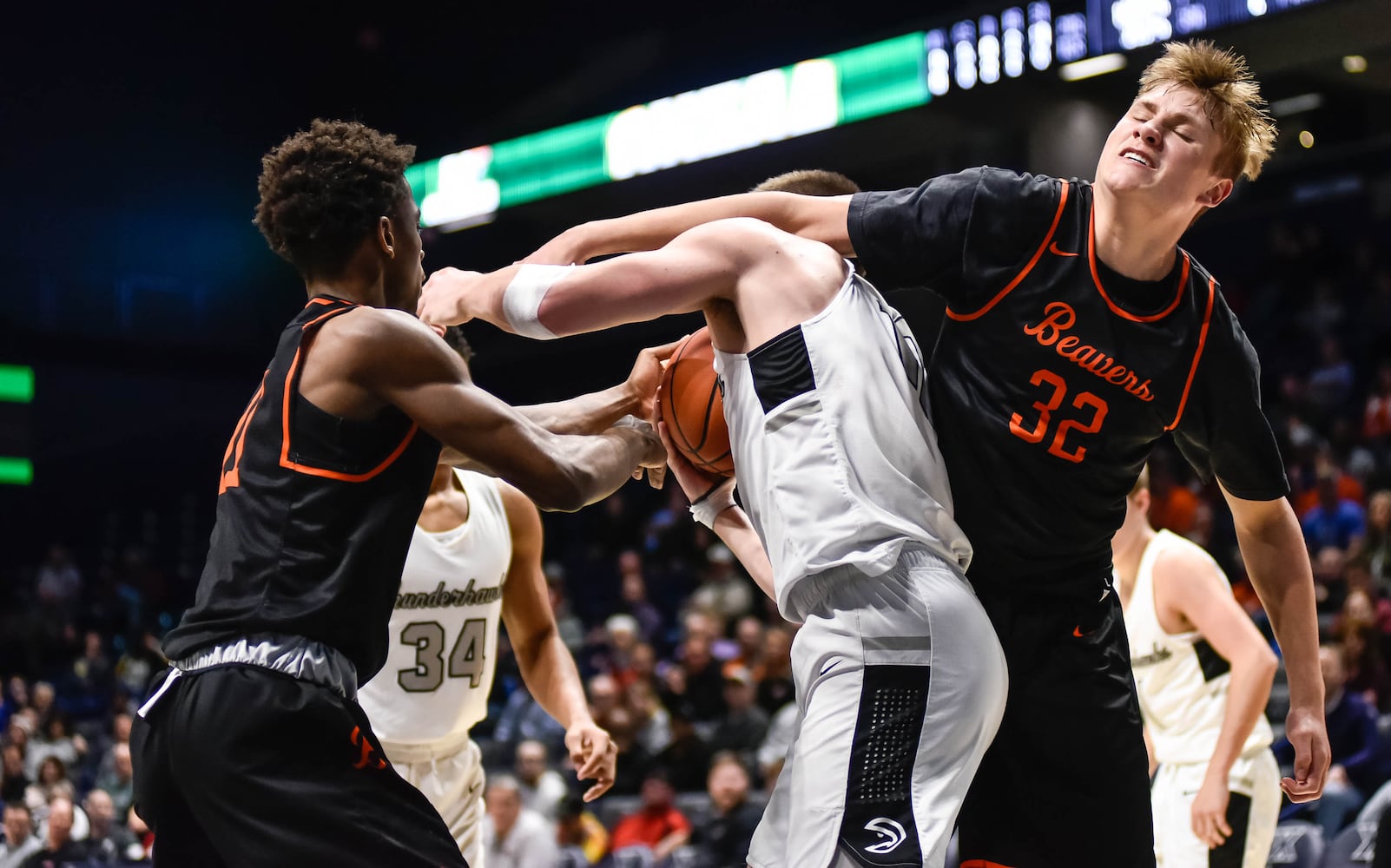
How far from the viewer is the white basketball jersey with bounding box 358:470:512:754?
14.7ft

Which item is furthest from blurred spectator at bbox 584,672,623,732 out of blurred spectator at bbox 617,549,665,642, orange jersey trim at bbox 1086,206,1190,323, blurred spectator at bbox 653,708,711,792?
orange jersey trim at bbox 1086,206,1190,323

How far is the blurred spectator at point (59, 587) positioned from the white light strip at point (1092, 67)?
13.1 metres

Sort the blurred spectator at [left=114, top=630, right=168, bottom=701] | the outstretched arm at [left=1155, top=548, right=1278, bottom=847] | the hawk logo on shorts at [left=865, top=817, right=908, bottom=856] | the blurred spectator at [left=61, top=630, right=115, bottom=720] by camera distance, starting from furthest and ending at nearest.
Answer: the blurred spectator at [left=61, top=630, right=115, bottom=720] → the blurred spectator at [left=114, top=630, right=168, bottom=701] → the outstretched arm at [left=1155, top=548, right=1278, bottom=847] → the hawk logo on shorts at [left=865, top=817, right=908, bottom=856]

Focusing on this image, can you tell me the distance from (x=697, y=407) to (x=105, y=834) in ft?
27.6

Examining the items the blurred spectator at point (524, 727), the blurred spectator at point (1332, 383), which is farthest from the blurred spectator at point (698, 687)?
the blurred spectator at point (1332, 383)

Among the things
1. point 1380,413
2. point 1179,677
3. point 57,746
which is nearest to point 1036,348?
point 1179,677

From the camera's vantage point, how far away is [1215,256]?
14969 millimetres

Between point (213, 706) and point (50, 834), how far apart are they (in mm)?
8003

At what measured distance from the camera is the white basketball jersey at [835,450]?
258 centimetres

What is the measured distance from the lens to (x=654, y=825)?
8375 mm

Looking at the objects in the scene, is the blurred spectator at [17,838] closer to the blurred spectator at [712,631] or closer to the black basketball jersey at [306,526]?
the blurred spectator at [712,631]

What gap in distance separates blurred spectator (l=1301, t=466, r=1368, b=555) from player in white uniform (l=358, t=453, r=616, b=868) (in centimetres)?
669

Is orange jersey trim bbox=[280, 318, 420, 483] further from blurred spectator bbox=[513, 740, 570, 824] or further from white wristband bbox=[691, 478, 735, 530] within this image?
blurred spectator bbox=[513, 740, 570, 824]

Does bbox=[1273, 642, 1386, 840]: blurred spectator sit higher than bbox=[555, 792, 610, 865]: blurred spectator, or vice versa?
bbox=[1273, 642, 1386, 840]: blurred spectator
